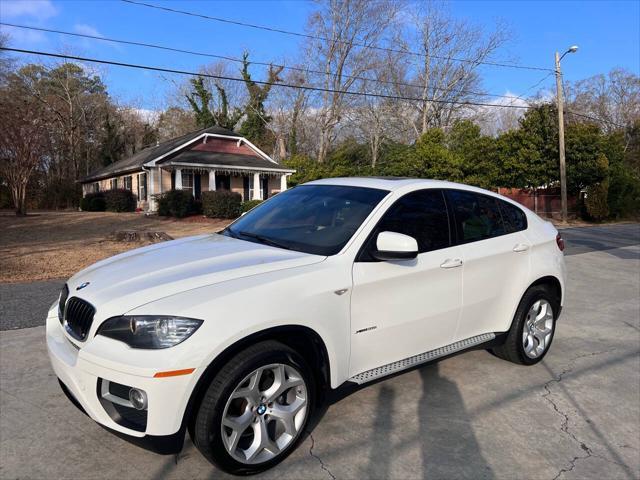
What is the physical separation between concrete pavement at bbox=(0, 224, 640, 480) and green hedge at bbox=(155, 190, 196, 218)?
18977 millimetres

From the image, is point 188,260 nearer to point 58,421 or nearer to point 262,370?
point 262,370

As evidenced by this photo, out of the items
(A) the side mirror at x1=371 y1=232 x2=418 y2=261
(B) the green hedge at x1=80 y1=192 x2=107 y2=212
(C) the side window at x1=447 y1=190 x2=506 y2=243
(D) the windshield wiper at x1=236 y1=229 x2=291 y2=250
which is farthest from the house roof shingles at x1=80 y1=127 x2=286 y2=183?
(A) the side mirror at x1=371 y1=232 x2=418 y2=261

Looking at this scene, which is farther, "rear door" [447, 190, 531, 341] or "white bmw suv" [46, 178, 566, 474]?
"rear door" [447, 190, 531, 341]

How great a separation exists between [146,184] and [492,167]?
67.9 ft

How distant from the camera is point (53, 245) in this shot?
13.2 metres

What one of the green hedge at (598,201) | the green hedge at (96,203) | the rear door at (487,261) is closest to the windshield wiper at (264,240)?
the rear door at (487,261)

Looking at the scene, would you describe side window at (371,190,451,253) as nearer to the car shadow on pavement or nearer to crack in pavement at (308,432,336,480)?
the car shadow on pavement

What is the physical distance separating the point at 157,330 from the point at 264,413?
2.62 feet

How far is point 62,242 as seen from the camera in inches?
551

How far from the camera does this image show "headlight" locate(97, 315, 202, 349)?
243 cm

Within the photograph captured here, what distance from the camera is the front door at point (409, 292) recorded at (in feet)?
10.2

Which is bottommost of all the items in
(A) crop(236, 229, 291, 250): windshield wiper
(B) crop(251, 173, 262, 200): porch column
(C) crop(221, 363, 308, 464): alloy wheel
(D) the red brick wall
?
(C) crop(221, 363, 308, 464): alloy wheel

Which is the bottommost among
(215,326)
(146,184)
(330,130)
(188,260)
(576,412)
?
(576,412)

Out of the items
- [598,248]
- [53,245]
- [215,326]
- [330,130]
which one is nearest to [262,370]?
[215,326]
